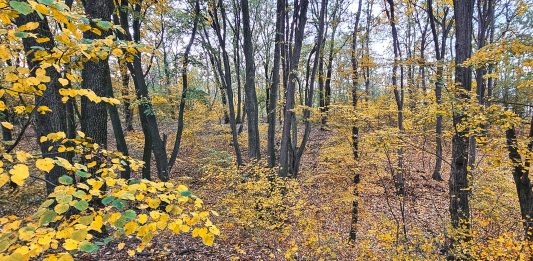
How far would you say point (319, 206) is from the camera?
31.7 ft

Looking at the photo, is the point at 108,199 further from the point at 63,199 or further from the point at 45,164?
the point at 45,164

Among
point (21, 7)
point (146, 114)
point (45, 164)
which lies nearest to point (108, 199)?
point (45, 164)

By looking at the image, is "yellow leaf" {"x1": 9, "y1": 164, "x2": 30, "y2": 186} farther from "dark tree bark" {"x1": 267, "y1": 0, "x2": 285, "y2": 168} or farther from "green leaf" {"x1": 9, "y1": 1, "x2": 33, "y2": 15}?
"dark tree bark" {"x1": 267, "y1": 0, "x2": 285, "y2": 168}

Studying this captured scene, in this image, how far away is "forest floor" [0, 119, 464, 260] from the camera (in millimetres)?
5941

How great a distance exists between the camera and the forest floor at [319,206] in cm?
594

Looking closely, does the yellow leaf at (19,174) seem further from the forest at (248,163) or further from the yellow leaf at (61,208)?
the yellow leaf at (61,208)

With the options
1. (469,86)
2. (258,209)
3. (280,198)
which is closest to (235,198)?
(258,209)

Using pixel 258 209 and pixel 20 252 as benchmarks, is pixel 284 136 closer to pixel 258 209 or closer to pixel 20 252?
pixel 258 209

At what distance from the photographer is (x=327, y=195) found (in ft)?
32.9

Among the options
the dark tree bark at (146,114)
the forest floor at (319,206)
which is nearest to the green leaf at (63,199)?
the forest floor at (319,206)

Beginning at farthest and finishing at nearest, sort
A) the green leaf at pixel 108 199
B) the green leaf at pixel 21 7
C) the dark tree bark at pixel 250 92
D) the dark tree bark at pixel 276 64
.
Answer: the dark tree bark at pixel 250 92 → the dark tree bark at pixel 276 64 → the green leaf at pixel 108 199 → the green leaf at pixel 21 7

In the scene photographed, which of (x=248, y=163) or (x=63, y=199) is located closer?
(x=63, y=199)

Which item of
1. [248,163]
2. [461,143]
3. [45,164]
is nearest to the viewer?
[45,164]

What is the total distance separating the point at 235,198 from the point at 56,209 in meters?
5.60
